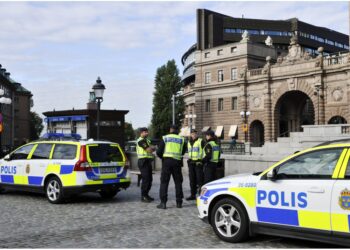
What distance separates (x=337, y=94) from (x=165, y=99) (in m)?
28.9

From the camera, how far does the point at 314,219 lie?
228 inches

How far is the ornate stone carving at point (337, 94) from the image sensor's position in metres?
46.2

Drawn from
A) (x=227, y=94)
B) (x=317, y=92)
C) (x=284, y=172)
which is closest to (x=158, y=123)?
(x=227, y=94)

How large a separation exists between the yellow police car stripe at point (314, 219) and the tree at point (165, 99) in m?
58.7

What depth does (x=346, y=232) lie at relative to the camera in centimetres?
548

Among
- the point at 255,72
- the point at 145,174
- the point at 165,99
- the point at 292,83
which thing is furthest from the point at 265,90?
the point at 145,174

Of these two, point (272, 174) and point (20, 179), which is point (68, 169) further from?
point (272, 174)

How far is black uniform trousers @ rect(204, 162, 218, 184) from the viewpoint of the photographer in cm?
1139

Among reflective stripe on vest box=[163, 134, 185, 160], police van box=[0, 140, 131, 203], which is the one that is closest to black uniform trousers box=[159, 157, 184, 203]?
reflective stripe on vest box=[163, 134, 185, 160]

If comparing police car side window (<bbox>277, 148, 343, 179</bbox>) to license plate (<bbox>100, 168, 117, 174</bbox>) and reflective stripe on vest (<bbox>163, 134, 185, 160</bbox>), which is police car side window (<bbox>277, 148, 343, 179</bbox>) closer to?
reflective stripe on vest (<bbox>163, 134, 185, 160</bbox>)

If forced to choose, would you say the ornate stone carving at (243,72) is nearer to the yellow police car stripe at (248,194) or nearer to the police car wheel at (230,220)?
the police car wheel at (230,220)

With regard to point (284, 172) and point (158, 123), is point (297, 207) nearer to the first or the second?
point (284, 172)

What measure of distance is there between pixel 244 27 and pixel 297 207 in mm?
79691

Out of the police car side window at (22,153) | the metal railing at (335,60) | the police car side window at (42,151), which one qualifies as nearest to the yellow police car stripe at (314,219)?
the police car side window at (42,151)
